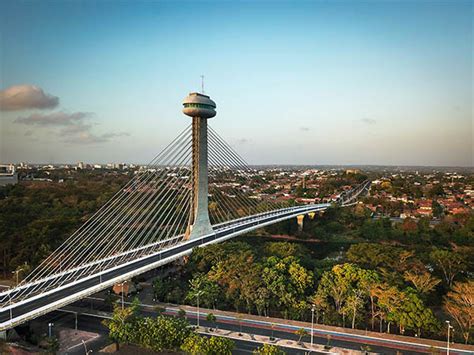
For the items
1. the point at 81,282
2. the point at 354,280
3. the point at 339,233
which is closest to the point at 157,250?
the point at 81,282

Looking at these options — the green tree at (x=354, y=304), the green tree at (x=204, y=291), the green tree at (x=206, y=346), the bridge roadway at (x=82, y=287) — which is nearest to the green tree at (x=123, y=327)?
the bridge roadway at (x=82, y=287)

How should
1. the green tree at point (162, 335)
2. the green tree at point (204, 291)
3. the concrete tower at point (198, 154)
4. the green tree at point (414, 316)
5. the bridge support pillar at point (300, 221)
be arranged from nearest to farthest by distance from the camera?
the green tree at point (162, 335) < the green tree at point (414, 316) < the green tree at point (204, 291) < the concrete tower at point (198, 154) < the bridge support pillar at point (300, 221)

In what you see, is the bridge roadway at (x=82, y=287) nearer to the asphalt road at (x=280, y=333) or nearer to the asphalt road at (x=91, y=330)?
the asphalt road at (x=91, y=330)

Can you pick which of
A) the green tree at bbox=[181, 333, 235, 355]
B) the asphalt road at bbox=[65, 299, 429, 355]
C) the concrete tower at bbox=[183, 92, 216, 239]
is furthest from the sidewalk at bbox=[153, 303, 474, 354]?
the concrete tower at bbox=[183, 92, 216, 239]

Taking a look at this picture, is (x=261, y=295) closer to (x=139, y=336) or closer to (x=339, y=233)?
(x=139, y=336)

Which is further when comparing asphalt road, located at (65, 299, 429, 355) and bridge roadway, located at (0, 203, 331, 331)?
asphalt road, located at (65, 299, 429, 355)

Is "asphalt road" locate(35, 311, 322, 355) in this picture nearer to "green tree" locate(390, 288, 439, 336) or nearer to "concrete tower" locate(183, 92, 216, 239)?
"green tree" locate(390, 288, 439, 336)

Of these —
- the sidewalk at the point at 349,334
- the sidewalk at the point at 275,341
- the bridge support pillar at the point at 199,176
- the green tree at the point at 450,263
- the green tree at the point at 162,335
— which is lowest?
the sidewalk at the point at 275,341

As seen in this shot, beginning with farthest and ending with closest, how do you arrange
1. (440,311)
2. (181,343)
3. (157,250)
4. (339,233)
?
(339,233), (157,250), (440,311), (181,343)

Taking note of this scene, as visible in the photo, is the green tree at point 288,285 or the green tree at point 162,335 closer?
the green tree at point 162,335
